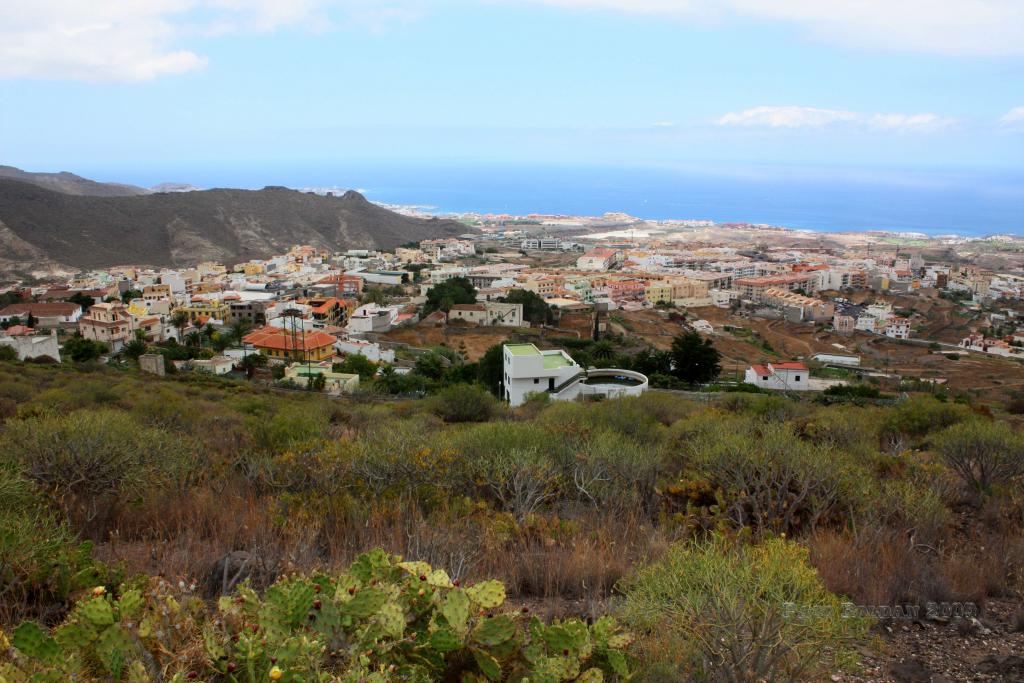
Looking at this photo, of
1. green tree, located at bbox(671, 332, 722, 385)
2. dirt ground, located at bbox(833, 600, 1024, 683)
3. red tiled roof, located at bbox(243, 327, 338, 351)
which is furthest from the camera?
red tiled roof, located at bbox(243, 327, 338, 351)

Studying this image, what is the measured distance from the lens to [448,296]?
39.4 metres

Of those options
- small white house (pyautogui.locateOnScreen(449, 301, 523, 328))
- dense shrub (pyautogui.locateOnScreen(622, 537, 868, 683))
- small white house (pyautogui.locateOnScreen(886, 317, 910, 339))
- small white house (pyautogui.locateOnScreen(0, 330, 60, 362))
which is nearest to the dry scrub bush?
dense shrub (pyautogui.locateOnScreen(622, 537, 868, 683))

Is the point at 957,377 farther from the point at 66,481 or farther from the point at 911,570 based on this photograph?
the point at 66,481

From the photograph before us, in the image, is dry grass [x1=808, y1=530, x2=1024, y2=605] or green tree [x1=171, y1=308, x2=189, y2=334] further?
green tree [x1=171, y1=308, x2=189, y2=334]

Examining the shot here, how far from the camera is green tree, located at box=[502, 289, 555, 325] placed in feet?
125

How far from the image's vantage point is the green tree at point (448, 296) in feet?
128

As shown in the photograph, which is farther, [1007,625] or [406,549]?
[406,549]

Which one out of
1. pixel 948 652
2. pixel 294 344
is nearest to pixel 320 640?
pixel 948 652

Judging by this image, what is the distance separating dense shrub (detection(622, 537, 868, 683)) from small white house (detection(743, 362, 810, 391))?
891 inches

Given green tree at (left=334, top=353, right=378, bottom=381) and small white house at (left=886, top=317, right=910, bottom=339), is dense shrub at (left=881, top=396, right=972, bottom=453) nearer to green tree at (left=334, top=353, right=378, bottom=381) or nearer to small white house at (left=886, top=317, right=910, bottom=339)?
green tree at (left=334, top=353, right=378, bottom=381)

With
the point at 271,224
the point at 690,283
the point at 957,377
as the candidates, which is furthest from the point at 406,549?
the point at 271,224

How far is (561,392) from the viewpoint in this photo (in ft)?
64.7

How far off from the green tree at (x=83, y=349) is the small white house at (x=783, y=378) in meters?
25.6

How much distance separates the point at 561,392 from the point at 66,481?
1530 centimetres
